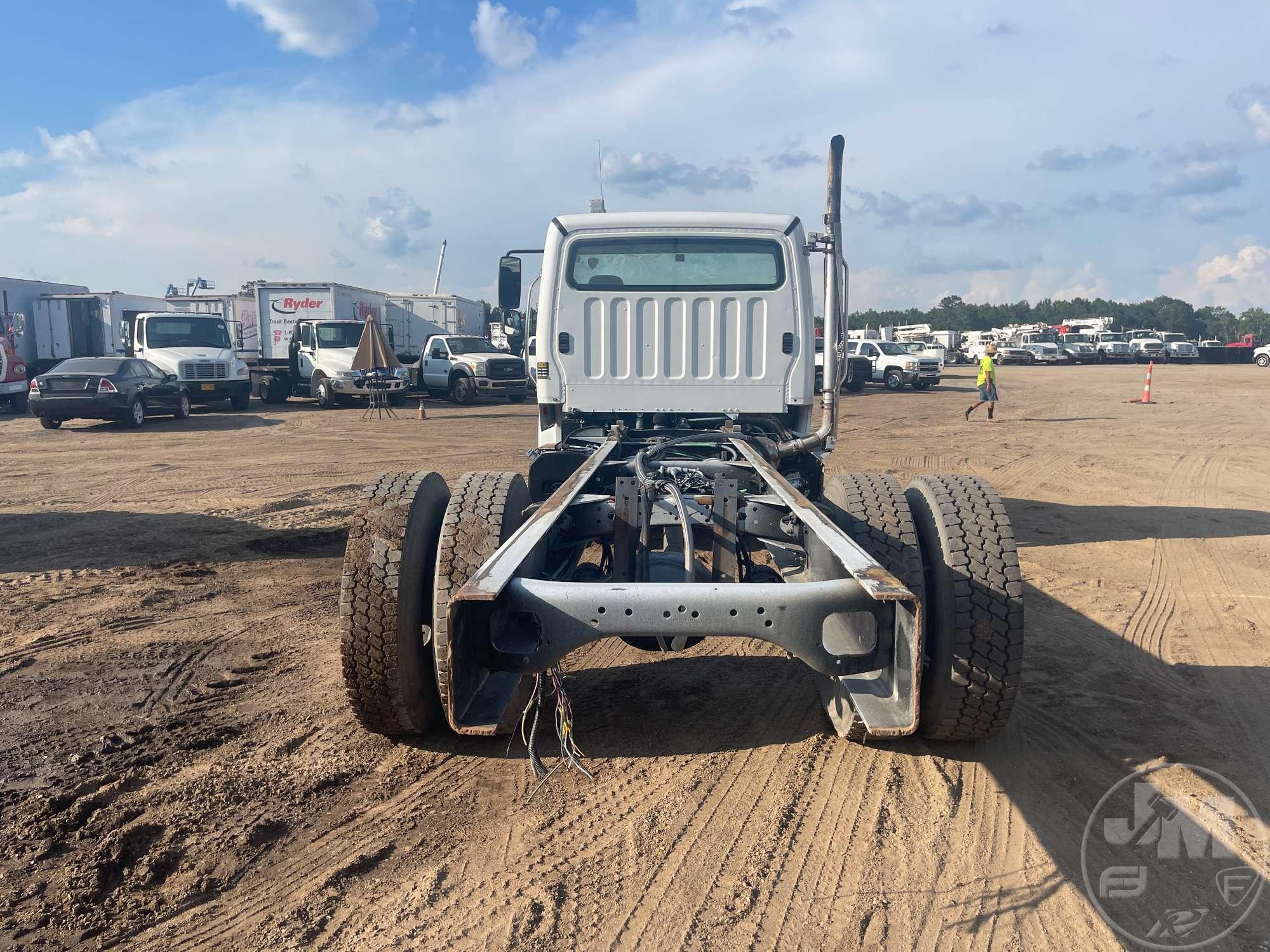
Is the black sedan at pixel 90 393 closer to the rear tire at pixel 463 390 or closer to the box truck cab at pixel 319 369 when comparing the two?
the box truck cab at pixel 319 369

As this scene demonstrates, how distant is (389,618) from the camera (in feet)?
12.0

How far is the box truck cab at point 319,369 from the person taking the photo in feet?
74.1

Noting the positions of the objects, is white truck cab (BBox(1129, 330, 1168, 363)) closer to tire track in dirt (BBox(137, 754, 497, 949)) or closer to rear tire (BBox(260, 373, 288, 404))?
rear tire (BBox(260, 373, 288, 404))

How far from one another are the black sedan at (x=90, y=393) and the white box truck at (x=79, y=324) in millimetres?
8155

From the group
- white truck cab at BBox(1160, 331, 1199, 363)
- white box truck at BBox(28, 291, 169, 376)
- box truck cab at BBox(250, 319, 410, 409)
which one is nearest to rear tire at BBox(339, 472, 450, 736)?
box truck cab at BBox(250, 319, 410, 409)

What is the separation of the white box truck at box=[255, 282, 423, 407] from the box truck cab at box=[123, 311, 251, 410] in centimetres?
132

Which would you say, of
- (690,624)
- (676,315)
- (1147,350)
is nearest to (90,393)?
(676,315)

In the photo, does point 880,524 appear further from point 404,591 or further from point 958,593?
point 404,591

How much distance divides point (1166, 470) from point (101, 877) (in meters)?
13.2

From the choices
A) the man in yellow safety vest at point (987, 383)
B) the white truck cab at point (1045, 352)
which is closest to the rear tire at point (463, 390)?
the man in yellow safety vest at point (987, 383)

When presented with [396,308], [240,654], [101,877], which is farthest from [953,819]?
[396,308]

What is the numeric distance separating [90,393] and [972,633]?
18126 millimetres

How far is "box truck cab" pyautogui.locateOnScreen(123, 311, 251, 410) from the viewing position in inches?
843

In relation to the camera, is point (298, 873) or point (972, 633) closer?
point (298, 873)
